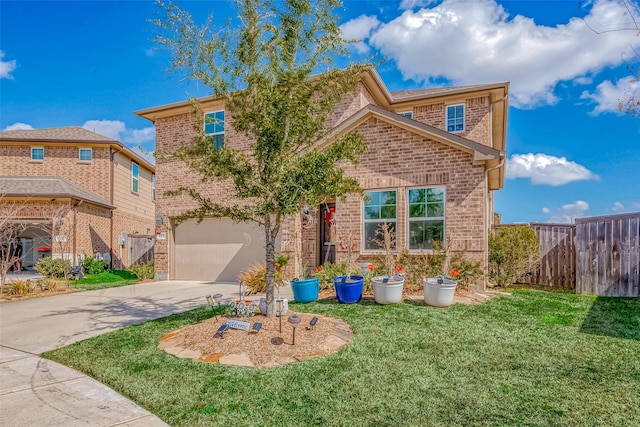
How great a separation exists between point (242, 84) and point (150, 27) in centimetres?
173

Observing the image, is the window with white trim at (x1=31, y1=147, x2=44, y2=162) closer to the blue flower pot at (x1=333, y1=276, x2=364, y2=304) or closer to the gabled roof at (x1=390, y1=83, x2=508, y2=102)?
the gabled roof at (x1=390, y1=83, x2=508, y2=102)

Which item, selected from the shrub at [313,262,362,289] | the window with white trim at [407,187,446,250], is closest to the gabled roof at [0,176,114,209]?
the shrub at [313,262,362,289]

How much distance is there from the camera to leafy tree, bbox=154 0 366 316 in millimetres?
5746

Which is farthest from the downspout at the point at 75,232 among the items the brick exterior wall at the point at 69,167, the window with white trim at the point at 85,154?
the window with white trim at the point at 85,154

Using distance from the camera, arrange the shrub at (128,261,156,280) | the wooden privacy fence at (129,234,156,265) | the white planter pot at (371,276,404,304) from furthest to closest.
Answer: the wooden privacy fence at (129,234,156,265), the shrub at (128,261,156,280), the white planter pot at (371,276,404,304)

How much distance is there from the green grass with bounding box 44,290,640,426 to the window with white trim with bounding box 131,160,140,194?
659 inches

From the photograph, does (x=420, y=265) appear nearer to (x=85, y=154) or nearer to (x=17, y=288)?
(x=17, y=288)

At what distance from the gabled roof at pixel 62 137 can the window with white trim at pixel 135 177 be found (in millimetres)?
833

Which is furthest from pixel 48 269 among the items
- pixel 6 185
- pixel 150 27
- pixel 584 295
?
pixel 584 295

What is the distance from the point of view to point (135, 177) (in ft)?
70.3

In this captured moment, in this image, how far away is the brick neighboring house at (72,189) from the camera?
51.1ft

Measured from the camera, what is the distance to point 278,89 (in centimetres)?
585

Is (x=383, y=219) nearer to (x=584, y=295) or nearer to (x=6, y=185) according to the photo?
(x=584, y=295)

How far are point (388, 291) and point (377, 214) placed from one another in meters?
3.44
